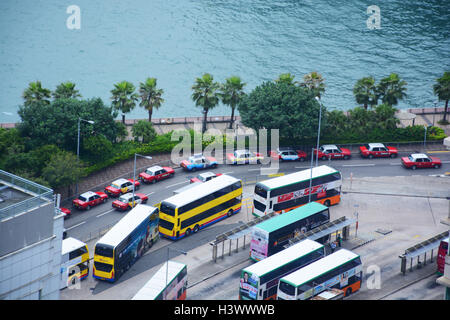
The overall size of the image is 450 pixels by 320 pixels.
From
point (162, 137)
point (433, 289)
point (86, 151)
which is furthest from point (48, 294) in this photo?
point (162, 137)

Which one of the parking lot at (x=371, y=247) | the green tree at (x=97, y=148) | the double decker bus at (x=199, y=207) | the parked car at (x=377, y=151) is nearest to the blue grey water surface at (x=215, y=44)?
the parked car at (x=377, y=151)

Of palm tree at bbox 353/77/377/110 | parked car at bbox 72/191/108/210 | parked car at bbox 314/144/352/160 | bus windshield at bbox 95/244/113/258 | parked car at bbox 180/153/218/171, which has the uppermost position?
palm tree at bbox 353/77/377/110

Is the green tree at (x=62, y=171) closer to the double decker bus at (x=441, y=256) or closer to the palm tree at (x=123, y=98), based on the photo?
the palm tree at (x=123, y=98)

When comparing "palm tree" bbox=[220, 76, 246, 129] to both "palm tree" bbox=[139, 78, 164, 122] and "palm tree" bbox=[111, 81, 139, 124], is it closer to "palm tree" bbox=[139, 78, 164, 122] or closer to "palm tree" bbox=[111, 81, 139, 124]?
"palm tree" bbox=[139, 78, 164, 122]

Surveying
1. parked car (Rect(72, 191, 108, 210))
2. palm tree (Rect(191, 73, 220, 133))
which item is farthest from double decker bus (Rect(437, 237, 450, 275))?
palm tree (Rect(191, 73, 220, 133))

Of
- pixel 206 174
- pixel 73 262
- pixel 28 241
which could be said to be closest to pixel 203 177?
pixel 206 174

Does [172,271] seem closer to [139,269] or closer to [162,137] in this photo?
[139,269]

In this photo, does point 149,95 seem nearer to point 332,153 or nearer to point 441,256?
point 332,153
